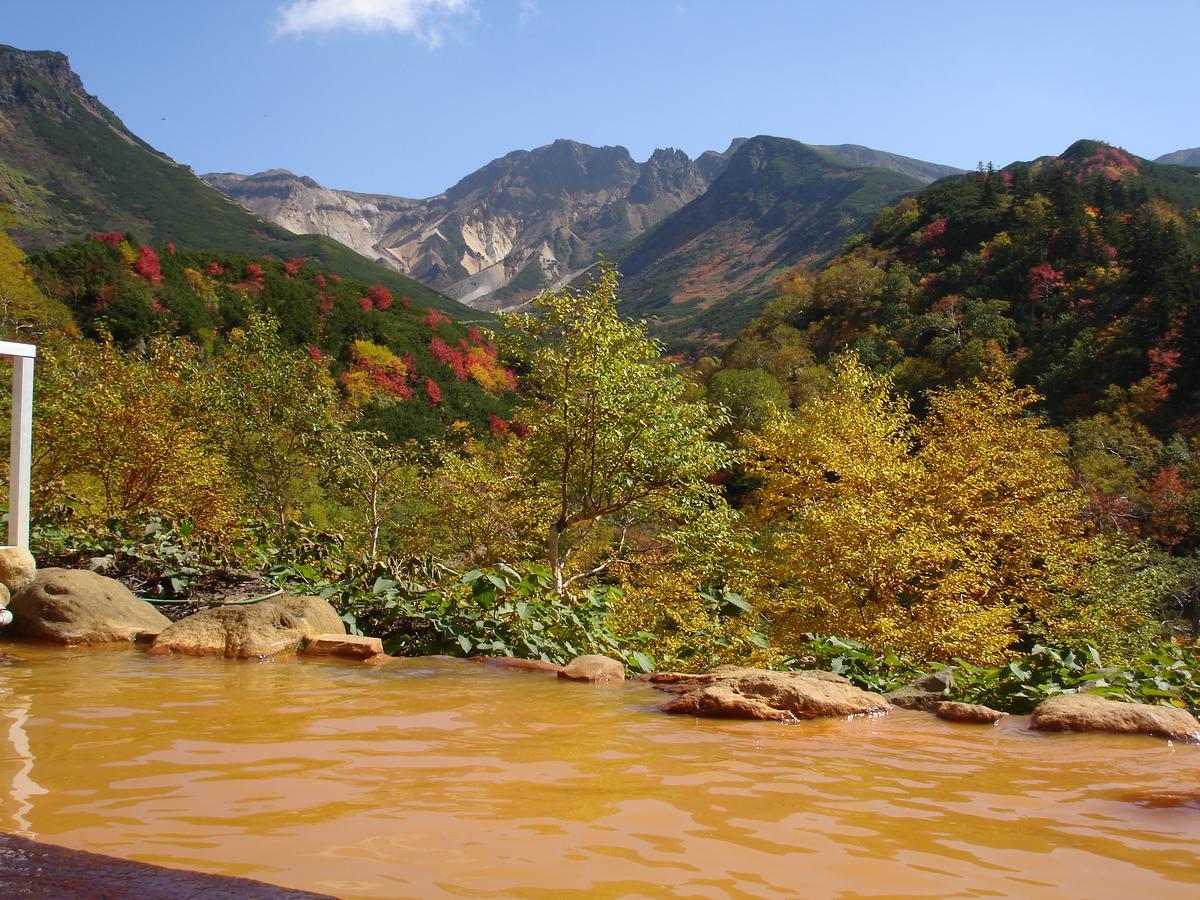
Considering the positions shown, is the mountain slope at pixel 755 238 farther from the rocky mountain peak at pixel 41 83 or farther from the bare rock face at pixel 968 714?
the bare rock face at pixel 968 714

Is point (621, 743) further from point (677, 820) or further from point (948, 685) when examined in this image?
point (948, 685)

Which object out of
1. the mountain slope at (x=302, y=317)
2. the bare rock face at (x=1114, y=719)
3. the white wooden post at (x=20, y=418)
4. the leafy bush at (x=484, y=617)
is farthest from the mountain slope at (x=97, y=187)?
the bare rock face at (x=1114, y=719)

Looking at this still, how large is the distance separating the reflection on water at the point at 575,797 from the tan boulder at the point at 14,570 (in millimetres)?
2281

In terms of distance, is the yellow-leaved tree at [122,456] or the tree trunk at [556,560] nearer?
the tree trunk at [556,560]

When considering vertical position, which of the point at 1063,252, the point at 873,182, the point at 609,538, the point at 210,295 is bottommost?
the point at 609,538

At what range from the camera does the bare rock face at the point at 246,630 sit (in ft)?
21.3

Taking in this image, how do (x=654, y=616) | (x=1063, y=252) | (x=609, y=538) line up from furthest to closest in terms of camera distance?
1. (x=1063, y=252)
2. (x=609, y=538)
3. (x=654, y=616)

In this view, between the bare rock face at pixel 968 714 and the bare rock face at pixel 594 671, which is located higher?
the bare rock face at pixel 968 714

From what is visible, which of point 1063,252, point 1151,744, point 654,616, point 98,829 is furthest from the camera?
point 1063,252

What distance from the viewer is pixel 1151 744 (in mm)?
4418

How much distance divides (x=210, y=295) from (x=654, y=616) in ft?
110

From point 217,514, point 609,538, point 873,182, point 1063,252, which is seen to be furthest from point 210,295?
point 873,182

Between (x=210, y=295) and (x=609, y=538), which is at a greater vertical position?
(x=210, y=295)

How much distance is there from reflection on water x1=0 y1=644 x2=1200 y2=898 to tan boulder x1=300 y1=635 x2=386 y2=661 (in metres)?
1.49
